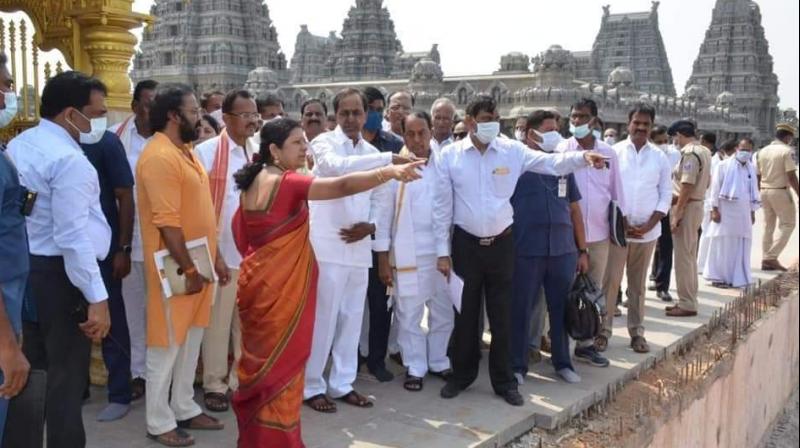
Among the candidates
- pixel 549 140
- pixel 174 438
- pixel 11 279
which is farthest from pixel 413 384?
pixel 11 279

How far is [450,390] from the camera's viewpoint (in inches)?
189

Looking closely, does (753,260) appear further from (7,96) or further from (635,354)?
(7,96)

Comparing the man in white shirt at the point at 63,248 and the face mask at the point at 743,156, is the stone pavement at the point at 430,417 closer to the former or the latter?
the man in white shirt at the point at 63,248

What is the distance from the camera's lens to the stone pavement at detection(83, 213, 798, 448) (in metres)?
4.07

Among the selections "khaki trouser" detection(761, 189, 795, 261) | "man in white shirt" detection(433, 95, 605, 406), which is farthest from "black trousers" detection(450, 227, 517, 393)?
"khaki trouser" detection(761, 189, 795, 261)

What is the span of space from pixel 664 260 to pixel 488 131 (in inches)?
185

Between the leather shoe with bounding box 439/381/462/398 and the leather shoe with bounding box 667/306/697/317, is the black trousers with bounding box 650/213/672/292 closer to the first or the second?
the leather shoe with bounding box 667/306/697/317

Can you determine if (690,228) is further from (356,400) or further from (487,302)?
(356,400)

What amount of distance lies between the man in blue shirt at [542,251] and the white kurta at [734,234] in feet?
15.8

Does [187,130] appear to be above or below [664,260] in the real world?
above

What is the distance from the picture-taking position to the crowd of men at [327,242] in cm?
334

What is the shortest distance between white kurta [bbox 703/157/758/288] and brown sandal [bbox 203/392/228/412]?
22.6 ft

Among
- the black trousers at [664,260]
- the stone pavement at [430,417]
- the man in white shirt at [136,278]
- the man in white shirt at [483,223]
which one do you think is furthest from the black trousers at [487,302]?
the black trousers at [664,260]

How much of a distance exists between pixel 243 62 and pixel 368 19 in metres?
12.0
